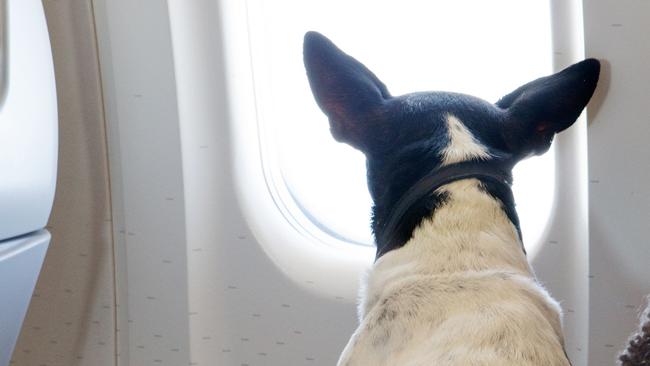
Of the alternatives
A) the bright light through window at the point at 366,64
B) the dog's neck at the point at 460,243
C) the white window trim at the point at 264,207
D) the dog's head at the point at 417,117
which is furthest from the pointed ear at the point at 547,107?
the white window trim at the point at 264,207

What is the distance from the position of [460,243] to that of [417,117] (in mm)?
212

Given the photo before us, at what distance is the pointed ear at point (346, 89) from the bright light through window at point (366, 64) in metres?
0.36

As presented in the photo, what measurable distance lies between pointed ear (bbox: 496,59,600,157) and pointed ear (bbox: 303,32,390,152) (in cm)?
20

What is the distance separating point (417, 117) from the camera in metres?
1.14

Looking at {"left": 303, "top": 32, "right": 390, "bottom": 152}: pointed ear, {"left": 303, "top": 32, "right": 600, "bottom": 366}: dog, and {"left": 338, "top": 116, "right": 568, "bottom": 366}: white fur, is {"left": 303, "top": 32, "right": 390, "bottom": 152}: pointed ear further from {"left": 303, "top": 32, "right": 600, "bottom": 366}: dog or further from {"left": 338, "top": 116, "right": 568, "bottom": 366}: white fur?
{"left": 338, "top": 116, "right": 568, "bottom": 366}: white fur

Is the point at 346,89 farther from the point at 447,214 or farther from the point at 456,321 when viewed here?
the point at 456,321

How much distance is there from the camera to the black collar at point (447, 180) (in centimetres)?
108

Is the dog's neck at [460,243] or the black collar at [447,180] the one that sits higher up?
the black collar at [447,180]

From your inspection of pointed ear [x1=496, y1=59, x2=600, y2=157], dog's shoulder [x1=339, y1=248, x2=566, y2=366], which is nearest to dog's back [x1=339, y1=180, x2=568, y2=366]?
dog's shoulder [x1=339, y1=248, x2=566, y2=366]

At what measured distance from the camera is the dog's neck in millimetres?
1025

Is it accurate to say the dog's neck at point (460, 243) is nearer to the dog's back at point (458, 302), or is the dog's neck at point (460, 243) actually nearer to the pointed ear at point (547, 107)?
the dog's back at point (458, 302)

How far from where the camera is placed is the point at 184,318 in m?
1.55

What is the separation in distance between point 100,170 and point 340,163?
19.4 inches

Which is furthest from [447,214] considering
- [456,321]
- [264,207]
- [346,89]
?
[264,207]
